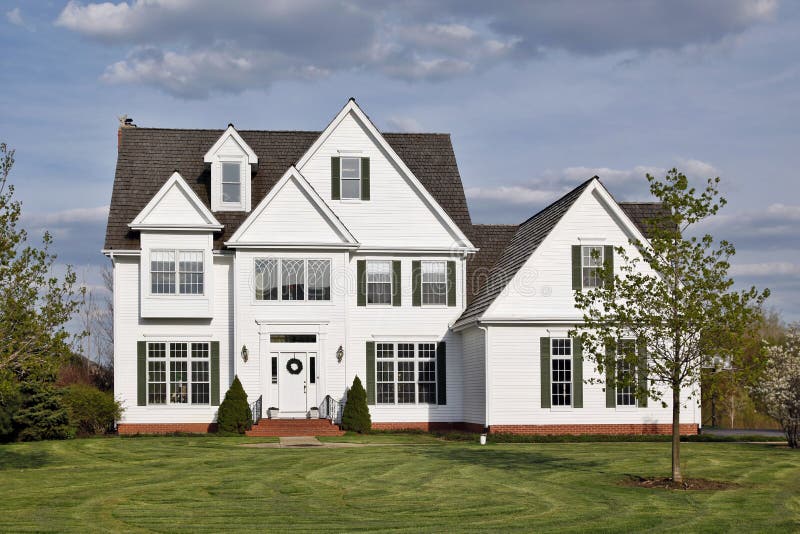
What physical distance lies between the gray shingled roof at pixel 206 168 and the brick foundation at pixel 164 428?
5887 mm

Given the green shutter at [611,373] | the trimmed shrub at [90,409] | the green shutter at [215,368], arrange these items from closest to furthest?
the green shutter at [611,373], the trimmed shrub at [90,409], the green shutter at [215,368]

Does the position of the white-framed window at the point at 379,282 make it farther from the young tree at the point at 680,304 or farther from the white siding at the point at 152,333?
the young tree at the point at 680,304

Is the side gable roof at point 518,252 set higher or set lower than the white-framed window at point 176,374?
higher

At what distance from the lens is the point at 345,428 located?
3095cm

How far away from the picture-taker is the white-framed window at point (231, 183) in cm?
3288

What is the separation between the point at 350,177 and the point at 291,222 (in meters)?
3.12

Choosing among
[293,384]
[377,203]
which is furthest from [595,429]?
A: [377,203]

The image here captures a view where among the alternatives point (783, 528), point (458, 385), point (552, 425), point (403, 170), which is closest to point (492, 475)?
point (783, 528)

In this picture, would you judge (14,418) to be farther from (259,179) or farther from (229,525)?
(229,525)

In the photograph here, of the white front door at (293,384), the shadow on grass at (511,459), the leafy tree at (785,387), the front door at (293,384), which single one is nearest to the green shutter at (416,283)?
the front door at (293,384)

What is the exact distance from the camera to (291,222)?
103ft

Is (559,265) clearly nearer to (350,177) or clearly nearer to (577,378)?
(577,378)

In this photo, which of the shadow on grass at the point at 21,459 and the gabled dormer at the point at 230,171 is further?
the gabled dormer at the point at 230,171

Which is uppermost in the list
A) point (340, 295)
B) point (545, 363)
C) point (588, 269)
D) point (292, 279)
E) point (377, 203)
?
point (377, 203)
